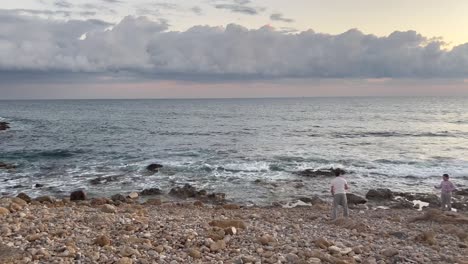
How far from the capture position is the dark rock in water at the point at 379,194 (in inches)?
904

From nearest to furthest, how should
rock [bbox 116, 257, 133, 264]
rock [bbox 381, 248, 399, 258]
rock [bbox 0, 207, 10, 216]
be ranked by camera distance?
rock [bbox 116, 257, 133, 264], rock [bbox 381, 248, 399, 258], rock [bbox 0, 207, 10, 216]

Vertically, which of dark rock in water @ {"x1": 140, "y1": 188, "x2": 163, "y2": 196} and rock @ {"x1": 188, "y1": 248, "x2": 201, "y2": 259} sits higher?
rock @ {"x1": 188, "y1": 248, "x2": 201, "y2": 259}

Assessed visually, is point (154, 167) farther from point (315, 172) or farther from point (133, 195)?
point (315, 172)

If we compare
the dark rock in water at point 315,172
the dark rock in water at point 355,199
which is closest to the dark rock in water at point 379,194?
the dark rock in water at point 355,199

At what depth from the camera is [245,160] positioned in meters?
35.4

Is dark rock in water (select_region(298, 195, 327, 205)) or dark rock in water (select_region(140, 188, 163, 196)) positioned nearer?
dark rock in water (select_region(298, 195, 327, 205))

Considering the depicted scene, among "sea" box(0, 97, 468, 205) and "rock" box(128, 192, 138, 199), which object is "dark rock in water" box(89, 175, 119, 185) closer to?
"sea" box(0, 97, 468, 205)

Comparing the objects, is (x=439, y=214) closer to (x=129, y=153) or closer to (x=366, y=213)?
(x=366, y=213)

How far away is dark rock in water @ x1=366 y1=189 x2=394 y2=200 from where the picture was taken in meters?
23.0

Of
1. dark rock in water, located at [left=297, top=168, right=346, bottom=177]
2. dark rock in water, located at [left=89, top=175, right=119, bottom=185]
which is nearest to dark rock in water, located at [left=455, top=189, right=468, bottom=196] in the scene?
dark rock in water, located at [left=297, top=168, right=346, bottom=177]

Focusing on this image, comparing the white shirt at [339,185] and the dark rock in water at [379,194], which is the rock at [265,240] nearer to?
the white shirt at [339,185]

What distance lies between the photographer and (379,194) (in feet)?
75.9

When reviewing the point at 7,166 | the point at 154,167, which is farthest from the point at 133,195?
the point at 7,166

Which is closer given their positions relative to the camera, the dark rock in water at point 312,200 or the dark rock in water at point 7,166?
the dark rock in water at point 312,200
